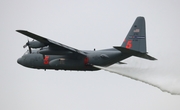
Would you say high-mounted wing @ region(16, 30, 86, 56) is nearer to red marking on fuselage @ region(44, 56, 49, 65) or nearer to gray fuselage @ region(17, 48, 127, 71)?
gray fuselage @ region(17, 48, 127, 71)

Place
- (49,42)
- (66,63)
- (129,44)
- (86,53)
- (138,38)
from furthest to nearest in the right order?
1. (86,53)
2. (66,63)
3. (129,44)
4. (138,38)
5. (49,42)

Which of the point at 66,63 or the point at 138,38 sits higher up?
the point at 138,38

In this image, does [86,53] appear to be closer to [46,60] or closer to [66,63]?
[66,63]

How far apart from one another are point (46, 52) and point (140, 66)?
792cm

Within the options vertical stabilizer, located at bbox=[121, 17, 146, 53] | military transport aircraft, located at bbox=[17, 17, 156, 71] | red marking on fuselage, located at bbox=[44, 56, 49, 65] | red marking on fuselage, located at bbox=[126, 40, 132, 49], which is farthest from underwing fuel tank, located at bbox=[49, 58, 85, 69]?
vertical stabilizer, located at bbox=[121, 17, 146, 53]

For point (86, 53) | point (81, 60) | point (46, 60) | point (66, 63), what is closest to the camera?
point (81, 60)

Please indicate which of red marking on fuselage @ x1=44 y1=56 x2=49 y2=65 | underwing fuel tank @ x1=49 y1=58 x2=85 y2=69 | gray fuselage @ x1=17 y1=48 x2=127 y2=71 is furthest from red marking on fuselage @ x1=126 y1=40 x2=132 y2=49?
red marking on fuselage @ x1=44 y1=56 x2=49 y2=65

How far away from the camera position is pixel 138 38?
30.4 metres

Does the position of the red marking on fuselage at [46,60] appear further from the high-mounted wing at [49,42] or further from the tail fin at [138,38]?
the tail fin at [138,38]

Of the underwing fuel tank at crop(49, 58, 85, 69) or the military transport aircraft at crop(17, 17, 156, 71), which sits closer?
the military transport aircraft at crop(17, 17, 156, 71)

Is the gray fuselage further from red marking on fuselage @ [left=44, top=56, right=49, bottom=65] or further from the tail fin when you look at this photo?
the tail fin

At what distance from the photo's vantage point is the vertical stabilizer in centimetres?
2998

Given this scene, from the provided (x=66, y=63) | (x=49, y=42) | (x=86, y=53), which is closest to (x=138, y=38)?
(x=86, y=53)

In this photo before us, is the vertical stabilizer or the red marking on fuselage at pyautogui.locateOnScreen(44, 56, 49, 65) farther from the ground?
the vertical stabilizer
